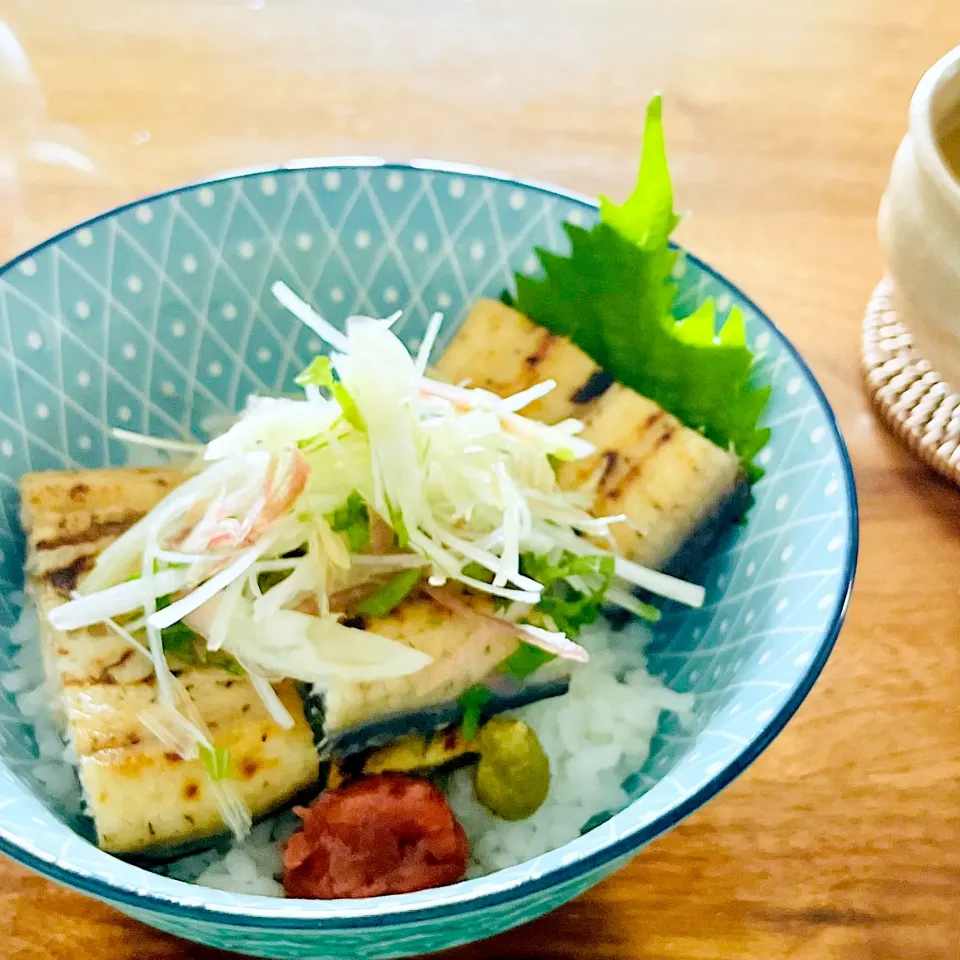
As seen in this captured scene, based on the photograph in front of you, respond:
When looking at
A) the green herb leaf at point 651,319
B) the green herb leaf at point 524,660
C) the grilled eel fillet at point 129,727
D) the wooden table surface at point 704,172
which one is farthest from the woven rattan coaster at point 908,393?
the grilled eel fillet at point 129,727

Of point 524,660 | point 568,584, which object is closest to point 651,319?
point 568,584

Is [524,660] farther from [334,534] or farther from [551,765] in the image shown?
[334,534]

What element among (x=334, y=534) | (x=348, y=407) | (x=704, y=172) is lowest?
(x=334, y=534)

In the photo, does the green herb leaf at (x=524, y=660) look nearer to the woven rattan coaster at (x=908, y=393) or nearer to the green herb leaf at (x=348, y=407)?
the green herb leaf at (x=348, y=407)

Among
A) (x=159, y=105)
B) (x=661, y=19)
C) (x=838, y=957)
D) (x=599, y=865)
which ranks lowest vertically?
(x=838, y=957)

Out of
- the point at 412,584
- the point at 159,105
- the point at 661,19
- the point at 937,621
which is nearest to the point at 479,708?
the point at 412,584

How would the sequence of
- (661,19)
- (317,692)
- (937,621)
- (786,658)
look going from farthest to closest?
1. (661,19)
2. (937,621)
3. (317,692)
4. (786,658)

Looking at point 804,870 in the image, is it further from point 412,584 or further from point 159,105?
point 159,105

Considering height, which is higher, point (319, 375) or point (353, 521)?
point (319, 375)
